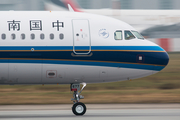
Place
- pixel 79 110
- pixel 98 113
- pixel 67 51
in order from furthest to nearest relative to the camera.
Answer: pixel 98 113, pixel 79 110, pixel 67 51

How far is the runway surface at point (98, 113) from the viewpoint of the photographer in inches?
435

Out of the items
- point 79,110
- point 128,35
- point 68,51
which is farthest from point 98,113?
point 128,35

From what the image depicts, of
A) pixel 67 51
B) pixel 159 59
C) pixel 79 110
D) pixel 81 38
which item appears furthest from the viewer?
pixel 79 110

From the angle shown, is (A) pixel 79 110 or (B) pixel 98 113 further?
(B) pixel 98 113

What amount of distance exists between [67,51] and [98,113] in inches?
104

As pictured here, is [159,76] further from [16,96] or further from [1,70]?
[1,70]

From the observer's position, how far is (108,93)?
50.7 ft

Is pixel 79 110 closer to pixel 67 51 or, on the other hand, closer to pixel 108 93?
pixel 67 51

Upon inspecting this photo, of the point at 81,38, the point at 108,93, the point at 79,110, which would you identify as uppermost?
the point at 81,38

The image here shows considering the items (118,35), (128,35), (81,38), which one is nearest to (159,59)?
(128,35)

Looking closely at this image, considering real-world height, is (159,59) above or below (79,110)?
above

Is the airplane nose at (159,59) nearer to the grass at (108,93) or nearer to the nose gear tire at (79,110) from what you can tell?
the nose gear tire at (79,110)

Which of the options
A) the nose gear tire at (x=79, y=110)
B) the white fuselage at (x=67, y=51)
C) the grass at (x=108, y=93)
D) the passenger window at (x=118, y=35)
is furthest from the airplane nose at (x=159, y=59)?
the grass at (x=108, y=93)

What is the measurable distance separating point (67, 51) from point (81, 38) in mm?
615
